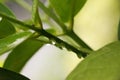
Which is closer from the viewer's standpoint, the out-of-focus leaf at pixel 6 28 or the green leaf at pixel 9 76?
the green leaf at pixel 9 76

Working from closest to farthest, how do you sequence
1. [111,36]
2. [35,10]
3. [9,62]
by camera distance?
[35,10], [9,62], [111,36]

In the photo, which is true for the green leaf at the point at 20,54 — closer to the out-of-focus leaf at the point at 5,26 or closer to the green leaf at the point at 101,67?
the out-of-focus leaf at the point at 5,26

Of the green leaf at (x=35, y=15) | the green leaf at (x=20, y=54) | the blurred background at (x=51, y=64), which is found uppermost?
the green leaf at (x=35, y=15)

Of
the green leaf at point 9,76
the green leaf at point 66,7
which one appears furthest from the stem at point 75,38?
the green leaf at point 9,76

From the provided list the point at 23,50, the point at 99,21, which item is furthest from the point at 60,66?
the point at 23,50

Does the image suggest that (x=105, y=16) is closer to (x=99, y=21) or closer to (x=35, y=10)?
(x=99, y=21)

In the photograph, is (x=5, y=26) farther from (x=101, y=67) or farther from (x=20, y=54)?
(x=101, y=67)

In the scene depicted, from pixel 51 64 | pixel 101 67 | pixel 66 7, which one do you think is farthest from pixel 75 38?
pixel 51 64
